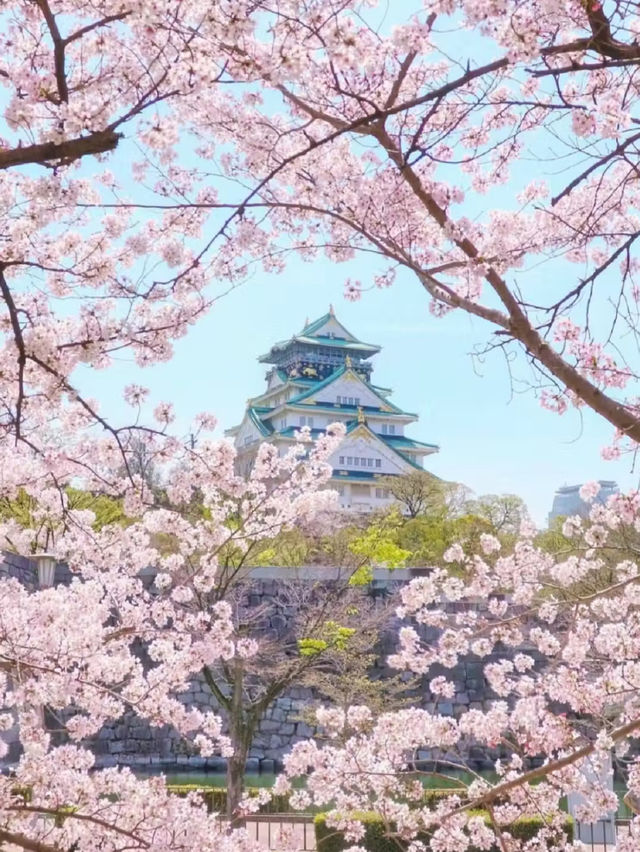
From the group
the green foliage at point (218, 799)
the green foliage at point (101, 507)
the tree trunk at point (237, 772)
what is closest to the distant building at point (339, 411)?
the green foliage at point (101, 507)

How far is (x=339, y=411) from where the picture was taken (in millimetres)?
33406

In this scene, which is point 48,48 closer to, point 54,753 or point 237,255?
point 237,255

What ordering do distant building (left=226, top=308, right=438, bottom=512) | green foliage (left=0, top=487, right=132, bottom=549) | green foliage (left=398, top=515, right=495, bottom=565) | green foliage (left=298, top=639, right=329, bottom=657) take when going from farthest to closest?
distant building (left=226, top=308, right=438, bottom=512) < green foliage (left=398, top=515, right=495, bottom=565) < green foliage (left=0, top=487, right=132, bottom=549) < green foliage (left=298, top=639, right=329, bottom=657)

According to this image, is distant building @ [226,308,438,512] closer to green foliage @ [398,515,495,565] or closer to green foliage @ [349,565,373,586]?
green foliage @ [398,515,495,565]

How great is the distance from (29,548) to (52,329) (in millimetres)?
11243

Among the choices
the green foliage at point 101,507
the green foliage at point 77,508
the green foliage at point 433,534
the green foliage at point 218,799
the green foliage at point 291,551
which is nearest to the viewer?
the green foliage at point 218,799

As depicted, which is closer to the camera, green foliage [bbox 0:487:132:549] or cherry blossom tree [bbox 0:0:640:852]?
cherry blossom tree [bbox 0:0:640:852]

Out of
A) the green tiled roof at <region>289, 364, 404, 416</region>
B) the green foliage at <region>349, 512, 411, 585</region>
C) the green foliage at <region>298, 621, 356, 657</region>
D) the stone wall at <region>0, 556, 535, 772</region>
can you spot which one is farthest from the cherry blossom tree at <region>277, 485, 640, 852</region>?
the green tiled roof at <region>289, 364, 404, 416</region>

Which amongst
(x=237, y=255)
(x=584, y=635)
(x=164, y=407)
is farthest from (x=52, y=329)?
(x=584, y=635)

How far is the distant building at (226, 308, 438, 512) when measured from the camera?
31.9 metres

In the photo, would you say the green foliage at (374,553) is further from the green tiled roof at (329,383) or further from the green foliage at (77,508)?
the green tiled roof at (329,383)

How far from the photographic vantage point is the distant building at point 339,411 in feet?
105

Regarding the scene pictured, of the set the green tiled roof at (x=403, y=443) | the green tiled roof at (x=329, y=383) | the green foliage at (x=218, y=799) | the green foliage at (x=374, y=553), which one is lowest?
the green foliage at (x=218, y=799)

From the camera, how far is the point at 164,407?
3.46 m
